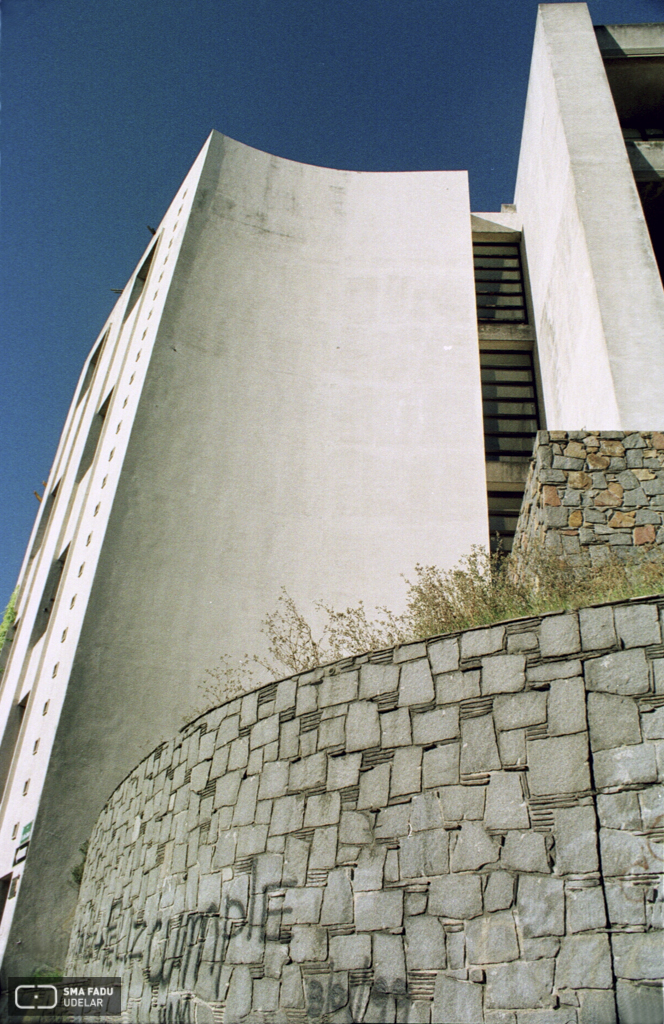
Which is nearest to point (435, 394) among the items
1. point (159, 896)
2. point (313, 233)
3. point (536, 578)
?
point (313, 233)

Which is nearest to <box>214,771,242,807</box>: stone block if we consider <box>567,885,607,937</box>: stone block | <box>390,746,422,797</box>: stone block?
<box>390,746,422,797</box>: stone block

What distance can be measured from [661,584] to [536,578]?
138 centimetres

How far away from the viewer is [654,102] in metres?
13.5

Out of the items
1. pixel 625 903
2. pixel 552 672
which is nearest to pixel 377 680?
pixel 552 672

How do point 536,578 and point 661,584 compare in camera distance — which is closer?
point 661,584

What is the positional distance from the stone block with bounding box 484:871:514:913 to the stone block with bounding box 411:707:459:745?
0.78 m

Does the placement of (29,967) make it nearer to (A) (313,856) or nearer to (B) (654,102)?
(A) (313,856)

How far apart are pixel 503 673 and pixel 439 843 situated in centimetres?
97

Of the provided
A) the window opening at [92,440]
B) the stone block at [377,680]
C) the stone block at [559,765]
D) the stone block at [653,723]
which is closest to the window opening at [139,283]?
the window opening at [92,440]

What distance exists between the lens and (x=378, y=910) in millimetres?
4312

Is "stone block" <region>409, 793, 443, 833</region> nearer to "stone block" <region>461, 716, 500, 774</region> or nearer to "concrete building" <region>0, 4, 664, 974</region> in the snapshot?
"stone block" <region>461, 716, 500, 774</region>

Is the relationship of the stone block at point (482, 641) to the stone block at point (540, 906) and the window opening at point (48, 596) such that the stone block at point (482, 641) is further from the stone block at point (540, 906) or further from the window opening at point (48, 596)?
the window opening at point (48, 596)

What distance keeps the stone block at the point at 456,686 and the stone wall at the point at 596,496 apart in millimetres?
2597

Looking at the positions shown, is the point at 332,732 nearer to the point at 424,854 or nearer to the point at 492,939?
the point at 424,854
